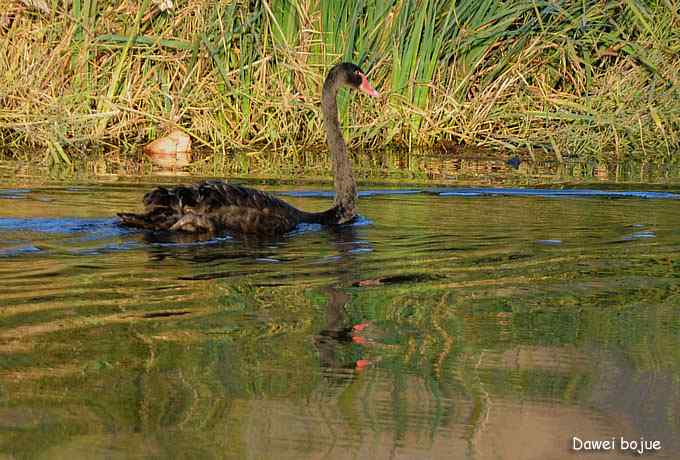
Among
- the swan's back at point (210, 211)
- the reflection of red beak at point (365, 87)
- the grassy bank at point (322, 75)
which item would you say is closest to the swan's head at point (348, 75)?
the reflection of red beak at point (365, 87)

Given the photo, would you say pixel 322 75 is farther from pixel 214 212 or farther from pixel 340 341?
pixel 340 341

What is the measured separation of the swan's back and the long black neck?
73cm

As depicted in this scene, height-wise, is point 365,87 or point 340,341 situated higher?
point 365,87

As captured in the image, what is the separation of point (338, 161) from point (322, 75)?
4142mm

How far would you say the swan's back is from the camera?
7.76m

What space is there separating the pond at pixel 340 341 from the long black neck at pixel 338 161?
0.46 m

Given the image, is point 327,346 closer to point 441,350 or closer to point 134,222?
point 441,350

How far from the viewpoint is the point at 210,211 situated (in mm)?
7836

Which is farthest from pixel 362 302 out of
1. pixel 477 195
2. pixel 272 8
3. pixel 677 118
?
pixel 677 118

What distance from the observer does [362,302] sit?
18.7ft

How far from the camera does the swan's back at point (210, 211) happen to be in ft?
25.5

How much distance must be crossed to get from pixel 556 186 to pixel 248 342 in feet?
20.7

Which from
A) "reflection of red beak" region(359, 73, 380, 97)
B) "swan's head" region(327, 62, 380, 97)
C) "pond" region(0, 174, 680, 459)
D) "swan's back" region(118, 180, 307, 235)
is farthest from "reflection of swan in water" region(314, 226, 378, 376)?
"swan's head" region(327, 62, 380, 97)

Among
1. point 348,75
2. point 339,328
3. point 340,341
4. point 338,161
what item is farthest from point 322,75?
point 340,341
